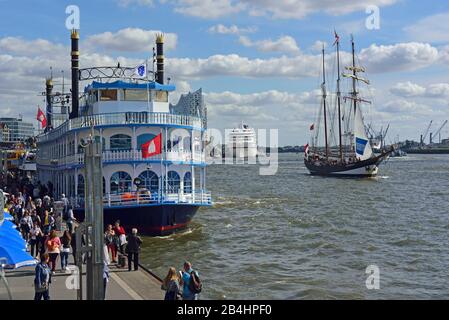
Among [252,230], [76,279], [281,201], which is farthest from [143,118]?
[281,201]

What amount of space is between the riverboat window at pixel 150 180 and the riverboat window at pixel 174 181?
0.74m

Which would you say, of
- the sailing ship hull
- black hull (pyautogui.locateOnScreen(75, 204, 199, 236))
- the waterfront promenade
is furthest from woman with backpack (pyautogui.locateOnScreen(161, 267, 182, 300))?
the sailing ship hull

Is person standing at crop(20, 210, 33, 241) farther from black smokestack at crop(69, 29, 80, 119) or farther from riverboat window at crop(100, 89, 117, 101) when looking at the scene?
black smokestack at crop(69, 29, 80, 119)

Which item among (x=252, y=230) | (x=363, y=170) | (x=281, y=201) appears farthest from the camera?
(x=363, y=170)

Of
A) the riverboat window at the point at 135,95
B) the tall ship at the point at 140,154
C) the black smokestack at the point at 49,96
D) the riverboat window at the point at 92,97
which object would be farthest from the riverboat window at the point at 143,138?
the black smokestack at the point at 49,96

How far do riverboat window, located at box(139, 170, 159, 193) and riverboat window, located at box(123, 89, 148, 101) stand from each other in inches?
175

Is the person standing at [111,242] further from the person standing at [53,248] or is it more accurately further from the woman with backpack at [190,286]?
the woman with backpack at [190,286]

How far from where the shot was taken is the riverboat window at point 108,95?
31808 millimetres

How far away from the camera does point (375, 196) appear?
190ft

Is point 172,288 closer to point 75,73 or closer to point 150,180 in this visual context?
point 150,180

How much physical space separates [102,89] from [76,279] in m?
17.0
